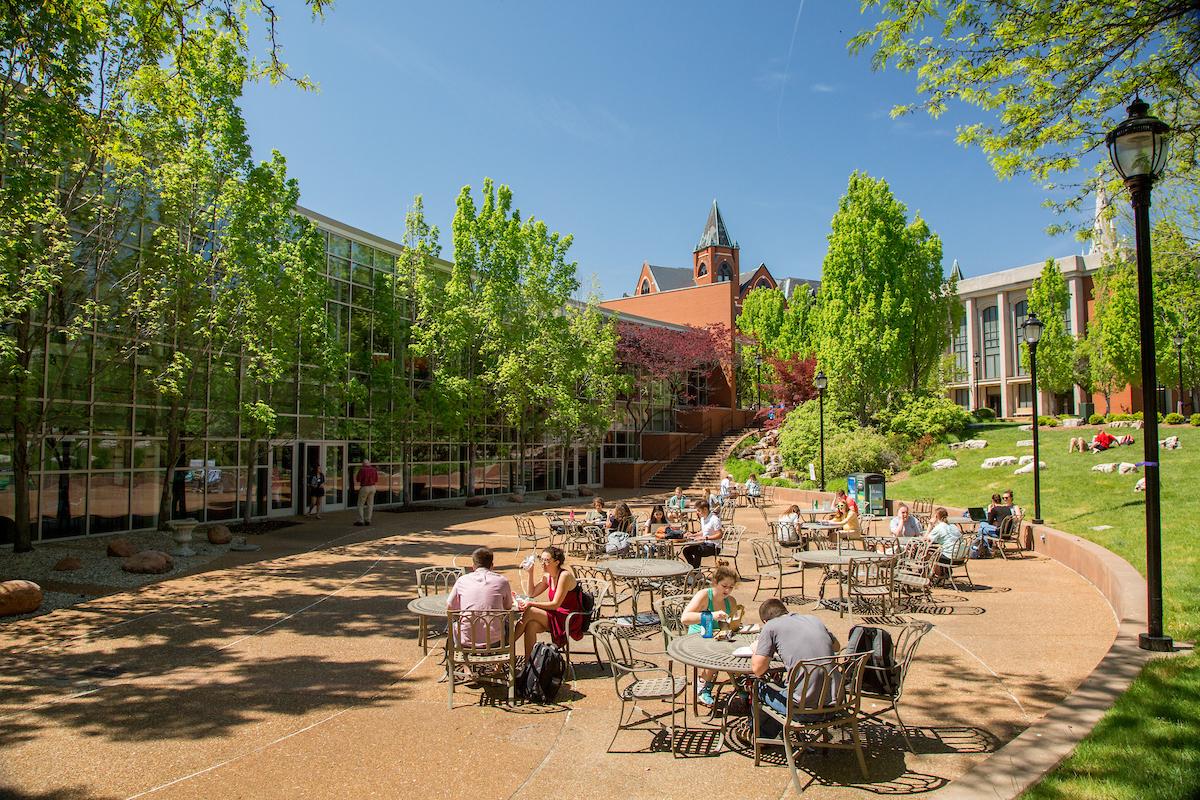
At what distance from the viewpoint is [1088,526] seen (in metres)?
13.7

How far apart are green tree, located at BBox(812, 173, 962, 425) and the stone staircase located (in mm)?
7743

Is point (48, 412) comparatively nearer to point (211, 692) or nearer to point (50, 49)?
point (50, 49)

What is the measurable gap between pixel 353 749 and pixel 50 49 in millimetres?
9521

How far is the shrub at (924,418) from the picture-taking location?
2903 centimetres

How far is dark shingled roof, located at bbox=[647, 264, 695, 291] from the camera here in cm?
8881

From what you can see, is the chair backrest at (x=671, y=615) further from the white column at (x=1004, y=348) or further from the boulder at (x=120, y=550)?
the white column at (x=1004, y=348)

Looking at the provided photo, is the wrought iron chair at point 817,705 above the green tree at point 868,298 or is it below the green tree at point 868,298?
below

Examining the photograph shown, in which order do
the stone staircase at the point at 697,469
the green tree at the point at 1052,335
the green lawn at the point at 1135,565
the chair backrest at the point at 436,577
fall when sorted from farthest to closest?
1. the green tree at the point at 1052,335
2. the stone staircase at the point at 697,469
3. the chair backrest at the point at 436,577
4. the green lawn at the point at 1135,565

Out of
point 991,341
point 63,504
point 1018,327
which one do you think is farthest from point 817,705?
point 991,341

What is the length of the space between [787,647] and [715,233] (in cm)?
8289

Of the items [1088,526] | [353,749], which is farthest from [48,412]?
[1088,526]

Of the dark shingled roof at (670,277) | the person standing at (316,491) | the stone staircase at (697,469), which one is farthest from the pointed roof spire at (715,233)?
the person standing at (316,491)

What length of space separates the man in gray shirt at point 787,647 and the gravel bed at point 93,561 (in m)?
10.3

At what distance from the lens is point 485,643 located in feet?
20.0
